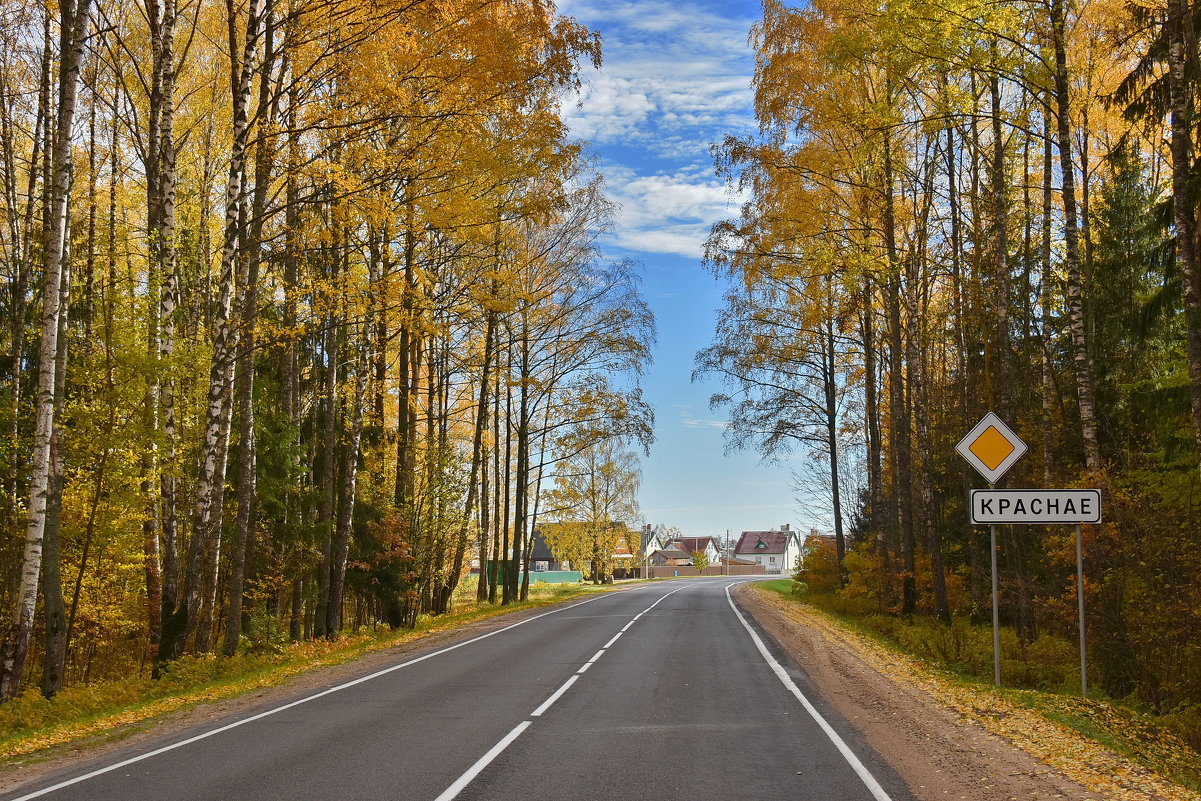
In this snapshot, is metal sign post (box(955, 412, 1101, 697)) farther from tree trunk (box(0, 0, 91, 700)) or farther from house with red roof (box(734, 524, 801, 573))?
house with red roof (box(734, 524, 801, 573))

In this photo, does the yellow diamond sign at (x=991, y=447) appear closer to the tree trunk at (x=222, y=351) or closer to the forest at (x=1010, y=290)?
the forest at (x=1010, y=290)

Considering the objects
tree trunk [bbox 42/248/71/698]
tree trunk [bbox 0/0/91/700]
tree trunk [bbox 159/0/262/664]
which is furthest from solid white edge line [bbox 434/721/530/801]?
tree trunk [bbox 42/248/71/698]

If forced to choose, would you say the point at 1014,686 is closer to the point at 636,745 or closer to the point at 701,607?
the point at 636,745

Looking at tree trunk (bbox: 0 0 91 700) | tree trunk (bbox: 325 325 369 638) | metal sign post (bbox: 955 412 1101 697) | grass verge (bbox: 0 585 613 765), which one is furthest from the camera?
tree trunk (bbox: 325 325 369 638)

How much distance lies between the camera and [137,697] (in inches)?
489

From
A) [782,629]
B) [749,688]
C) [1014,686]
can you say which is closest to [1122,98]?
[1014,686]

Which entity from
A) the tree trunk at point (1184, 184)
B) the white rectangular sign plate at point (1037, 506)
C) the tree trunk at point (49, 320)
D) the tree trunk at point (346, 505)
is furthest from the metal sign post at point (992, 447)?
the tree trunk at point (346, 505)

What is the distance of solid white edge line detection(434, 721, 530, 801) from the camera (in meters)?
6.22

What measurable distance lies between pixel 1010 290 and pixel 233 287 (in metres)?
17.2

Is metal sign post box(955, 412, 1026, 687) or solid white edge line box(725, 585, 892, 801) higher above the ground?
metal sign post box(955, 412, 1026, 687)

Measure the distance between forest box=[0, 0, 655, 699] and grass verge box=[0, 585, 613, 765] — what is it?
0.73 m

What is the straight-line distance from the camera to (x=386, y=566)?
23.0m

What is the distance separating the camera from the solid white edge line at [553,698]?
31.3ft

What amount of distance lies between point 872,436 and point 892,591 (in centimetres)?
482
